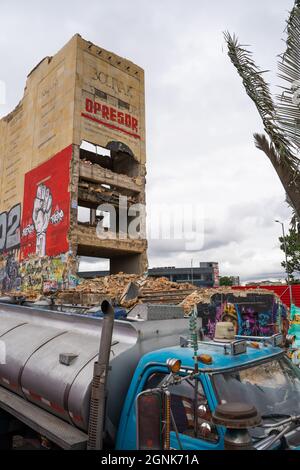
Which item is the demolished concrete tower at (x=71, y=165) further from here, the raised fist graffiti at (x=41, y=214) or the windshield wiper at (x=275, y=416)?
the windshield wiper at (x=275, y=416)

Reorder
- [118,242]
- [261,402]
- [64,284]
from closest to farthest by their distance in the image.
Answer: [261,402], [64,284], [118,242]

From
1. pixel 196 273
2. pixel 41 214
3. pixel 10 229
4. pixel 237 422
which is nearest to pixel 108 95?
pixel 41 214

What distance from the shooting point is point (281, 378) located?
3.74 meters

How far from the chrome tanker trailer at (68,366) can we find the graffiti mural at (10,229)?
29.3m

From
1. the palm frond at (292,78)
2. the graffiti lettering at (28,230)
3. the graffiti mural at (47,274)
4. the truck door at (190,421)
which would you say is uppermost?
the graffiti lettering at (28,230)

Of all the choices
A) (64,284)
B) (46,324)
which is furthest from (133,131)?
(46,324)

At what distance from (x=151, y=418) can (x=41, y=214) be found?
28498 millimetres

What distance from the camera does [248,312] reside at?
43.5 feet

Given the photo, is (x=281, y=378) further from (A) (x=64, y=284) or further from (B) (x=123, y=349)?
(A) (x=64, y=284)

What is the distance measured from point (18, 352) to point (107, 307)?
2.31 metres

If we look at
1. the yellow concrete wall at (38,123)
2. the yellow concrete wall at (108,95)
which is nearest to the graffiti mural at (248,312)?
the yellow concrete wall at (108,95)

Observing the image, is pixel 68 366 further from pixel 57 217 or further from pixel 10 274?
pixel 10 274

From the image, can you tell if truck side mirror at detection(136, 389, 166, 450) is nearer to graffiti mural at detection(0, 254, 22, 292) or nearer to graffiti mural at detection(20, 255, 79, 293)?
graffiti mural at detection(20, 255, 79, 293)

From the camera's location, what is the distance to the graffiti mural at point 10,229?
3297 cm
